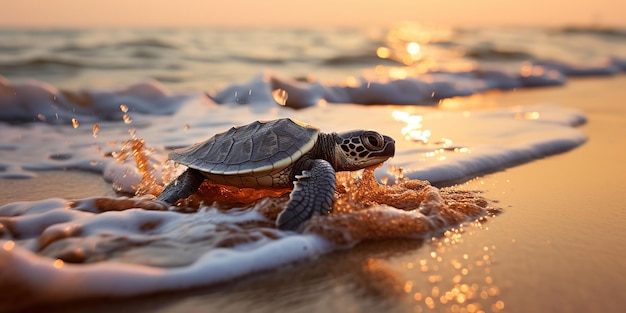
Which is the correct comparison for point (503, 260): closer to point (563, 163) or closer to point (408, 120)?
point (563, 163)

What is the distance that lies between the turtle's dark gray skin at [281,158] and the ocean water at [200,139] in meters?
0.15

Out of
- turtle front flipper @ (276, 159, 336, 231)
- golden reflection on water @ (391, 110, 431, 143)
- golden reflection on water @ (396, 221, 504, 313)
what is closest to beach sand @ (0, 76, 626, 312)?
golden reflection on water @ (396, 221, 504, 313)

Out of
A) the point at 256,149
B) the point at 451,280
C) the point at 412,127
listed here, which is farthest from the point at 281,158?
the point at 412,127

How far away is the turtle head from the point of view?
3.51 m

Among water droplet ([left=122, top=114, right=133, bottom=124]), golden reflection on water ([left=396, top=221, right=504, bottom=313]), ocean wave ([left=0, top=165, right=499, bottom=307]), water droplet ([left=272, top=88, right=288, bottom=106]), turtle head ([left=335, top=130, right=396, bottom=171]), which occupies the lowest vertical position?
golden reflection on water ([left=396, top=221, right=504, bottom=313])

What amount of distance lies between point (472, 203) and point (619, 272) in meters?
1.11

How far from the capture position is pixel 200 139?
5.60 meters

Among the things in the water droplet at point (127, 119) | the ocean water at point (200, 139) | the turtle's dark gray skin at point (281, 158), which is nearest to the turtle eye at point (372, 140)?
the turtle's dark gray skin at point (281, 158)

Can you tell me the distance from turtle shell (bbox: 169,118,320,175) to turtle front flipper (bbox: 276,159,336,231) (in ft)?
0.71

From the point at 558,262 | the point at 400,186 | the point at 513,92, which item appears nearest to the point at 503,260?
the point at 558,262

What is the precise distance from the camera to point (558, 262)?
2.69 m

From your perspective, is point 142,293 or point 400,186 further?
point 400,186

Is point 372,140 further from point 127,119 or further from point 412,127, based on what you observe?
point 127,119

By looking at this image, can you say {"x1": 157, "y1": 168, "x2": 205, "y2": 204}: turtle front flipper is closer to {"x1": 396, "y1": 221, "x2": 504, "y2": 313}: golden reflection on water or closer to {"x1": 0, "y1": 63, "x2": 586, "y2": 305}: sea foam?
{"x1": 0, "y1": 63, "x2": 586, "y2": 305}: sea foam
